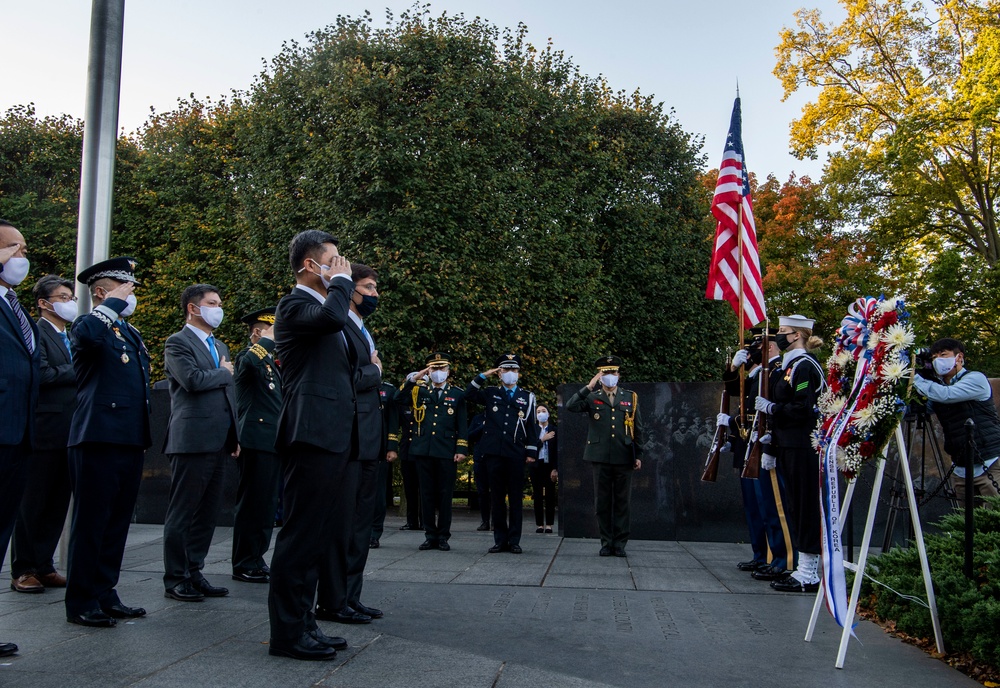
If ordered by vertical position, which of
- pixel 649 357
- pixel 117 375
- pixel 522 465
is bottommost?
pixel 522 465

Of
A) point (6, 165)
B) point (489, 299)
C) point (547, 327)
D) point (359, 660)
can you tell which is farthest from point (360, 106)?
point (6, 165)

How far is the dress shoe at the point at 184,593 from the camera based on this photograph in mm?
6043

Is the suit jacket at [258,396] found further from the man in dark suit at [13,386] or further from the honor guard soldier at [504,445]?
the honor guard soldier at [504,445]

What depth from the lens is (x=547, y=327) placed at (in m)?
17.2

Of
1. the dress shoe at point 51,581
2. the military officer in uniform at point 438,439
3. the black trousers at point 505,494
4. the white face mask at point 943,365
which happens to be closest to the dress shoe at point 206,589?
the dress shoe at point 51,581

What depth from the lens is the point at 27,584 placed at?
20.7 ft

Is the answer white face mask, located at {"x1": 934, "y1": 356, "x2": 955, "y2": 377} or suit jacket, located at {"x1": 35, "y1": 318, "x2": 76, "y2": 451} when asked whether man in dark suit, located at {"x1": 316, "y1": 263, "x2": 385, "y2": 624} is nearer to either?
suit jacket, located at {"x1": 35, "y1": 318, "x2": 76, "y2": 451}

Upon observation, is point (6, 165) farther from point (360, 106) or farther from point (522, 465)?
point (522, 465)

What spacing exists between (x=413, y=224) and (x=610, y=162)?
6359 millimetres

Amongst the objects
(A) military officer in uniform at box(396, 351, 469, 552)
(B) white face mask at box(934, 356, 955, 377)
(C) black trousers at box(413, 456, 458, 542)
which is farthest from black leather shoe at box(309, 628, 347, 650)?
(B) white face mask at box(934, 356, 955, 377)

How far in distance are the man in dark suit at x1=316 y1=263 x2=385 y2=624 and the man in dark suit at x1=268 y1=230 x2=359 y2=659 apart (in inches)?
15.8

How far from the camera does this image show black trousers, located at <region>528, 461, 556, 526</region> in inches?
523

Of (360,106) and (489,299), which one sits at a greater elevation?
(360,106)

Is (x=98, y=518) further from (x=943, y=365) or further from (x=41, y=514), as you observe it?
(x=943, y=365)
